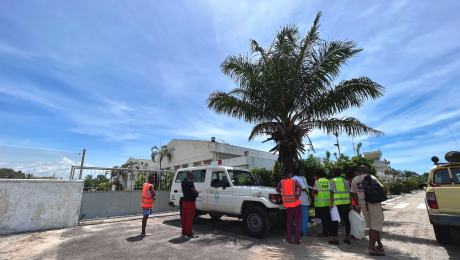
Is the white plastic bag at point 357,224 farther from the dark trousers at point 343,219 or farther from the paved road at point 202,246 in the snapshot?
the paved road at point 202,246

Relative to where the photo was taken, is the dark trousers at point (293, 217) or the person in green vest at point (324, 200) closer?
the dark trousers at point (293, 217)

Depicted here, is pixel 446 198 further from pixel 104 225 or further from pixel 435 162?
pixel 104 225

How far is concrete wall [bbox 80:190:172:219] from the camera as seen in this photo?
8791mm

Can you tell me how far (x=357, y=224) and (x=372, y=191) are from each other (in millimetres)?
1070

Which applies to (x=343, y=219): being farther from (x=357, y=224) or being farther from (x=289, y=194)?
(x=289, y=194)

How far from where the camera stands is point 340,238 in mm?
6059

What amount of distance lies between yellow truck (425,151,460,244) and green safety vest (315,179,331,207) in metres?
2.06

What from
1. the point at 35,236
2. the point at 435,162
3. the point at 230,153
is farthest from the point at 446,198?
the point at 230,153

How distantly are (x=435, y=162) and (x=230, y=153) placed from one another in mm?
19059

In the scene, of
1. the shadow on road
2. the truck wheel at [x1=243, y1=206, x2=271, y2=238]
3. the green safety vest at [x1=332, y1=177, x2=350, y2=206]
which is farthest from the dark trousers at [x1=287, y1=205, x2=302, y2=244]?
the shadow on road

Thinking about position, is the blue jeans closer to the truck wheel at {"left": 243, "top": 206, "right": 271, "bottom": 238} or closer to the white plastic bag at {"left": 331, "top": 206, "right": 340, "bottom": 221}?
the white plastic bag at {"left": 331, "top": 206, "right": 340, "bottom": 221}

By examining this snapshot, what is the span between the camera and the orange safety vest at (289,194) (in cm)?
562

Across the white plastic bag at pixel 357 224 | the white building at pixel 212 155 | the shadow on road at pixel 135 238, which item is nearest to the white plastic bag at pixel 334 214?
the white plastic bag at pixel 357 224

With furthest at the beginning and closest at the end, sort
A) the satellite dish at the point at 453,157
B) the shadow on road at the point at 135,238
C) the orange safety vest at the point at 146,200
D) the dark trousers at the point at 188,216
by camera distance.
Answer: the orange safety vest at the point at 146,200 < the dark trousers at the point at 188,216 < the shadow on road at the point at 135,238 < the satellite dish at the point at 453,157
